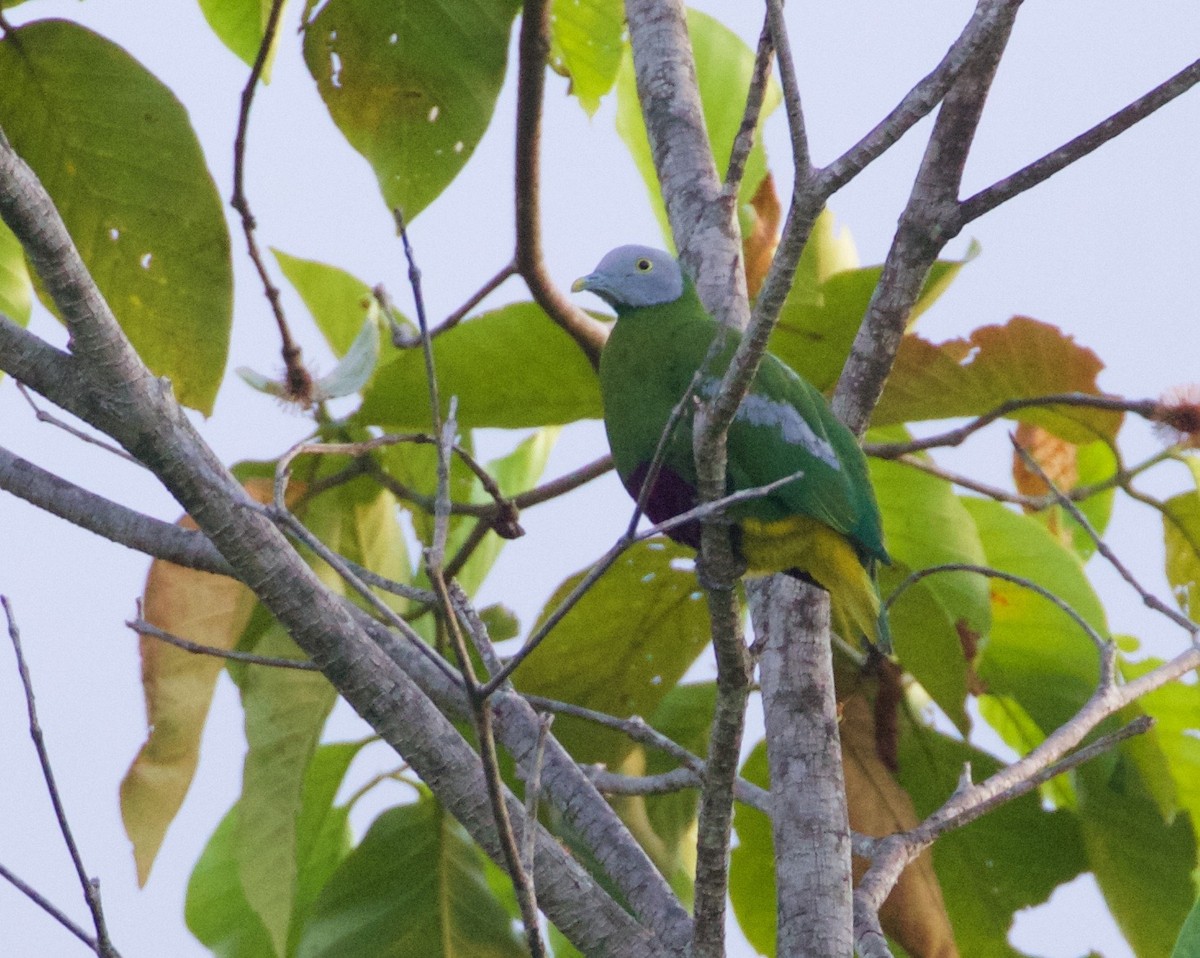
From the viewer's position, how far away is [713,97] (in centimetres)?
337

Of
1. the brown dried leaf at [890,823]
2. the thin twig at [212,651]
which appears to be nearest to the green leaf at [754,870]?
the brown dried leaf at [890,823]

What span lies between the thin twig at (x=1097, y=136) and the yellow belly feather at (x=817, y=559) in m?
0.61

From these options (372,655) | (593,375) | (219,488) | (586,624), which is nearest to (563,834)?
(586,624)

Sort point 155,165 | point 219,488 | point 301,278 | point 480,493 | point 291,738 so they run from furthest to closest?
point 480,493 < point 301,278 < point 291,738 < point 155,165 < point 219,488

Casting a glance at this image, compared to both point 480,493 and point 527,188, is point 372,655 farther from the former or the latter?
point 480,493

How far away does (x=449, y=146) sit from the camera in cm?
278

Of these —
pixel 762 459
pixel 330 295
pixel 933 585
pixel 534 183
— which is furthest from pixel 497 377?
pixel 933 585

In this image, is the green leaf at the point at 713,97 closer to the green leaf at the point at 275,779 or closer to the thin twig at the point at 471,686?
the green leaf at the point at 275,779

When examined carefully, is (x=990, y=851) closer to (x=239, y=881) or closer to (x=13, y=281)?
(x=239, y=881)

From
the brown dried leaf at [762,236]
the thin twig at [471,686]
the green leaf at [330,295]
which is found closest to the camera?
the thin twig at [471,686]

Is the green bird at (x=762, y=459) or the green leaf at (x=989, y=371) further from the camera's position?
the green leaf at (x=989, y=371)

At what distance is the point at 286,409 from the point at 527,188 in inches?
24.7

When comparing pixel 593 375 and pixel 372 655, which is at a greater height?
pixel 593 375

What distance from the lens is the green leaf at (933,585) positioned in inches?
109
